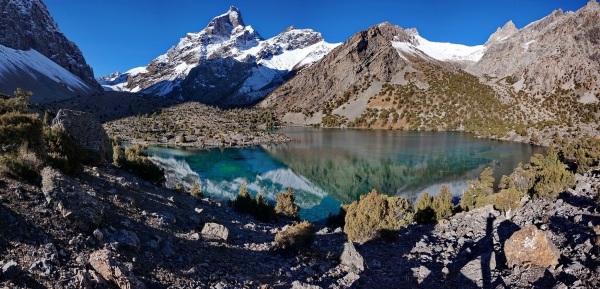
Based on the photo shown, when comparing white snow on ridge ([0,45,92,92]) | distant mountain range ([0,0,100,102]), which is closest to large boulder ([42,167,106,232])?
distant mountain range ([0,0,100,102])

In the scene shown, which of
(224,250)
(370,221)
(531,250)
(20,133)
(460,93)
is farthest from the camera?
(460,93)

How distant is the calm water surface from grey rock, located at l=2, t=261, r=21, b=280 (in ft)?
74.4

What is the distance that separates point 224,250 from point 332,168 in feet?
122

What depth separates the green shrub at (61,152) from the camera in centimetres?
Answer: 1218

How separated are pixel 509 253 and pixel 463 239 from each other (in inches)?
169

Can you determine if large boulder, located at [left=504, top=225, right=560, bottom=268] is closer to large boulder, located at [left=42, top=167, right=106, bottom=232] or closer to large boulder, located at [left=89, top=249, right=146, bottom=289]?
large boulder, located at [left=89, top=249, right=146, bottom=289]

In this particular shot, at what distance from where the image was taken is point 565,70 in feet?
413

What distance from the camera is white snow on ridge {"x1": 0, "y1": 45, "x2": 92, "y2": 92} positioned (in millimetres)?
140250

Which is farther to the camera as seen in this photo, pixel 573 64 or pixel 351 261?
pixel 573 64

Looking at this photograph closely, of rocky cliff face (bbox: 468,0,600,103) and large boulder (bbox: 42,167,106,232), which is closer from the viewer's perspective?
large boulder (bbox: 42,167,106,232)

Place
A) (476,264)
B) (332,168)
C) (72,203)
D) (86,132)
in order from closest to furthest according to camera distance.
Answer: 1. (72,203)
2. (476,264)
3. (86,132)
4. (332,168)

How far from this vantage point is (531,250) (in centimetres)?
1112

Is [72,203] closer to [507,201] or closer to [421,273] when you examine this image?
[421,273]

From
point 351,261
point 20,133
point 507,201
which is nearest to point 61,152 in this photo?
point 20,133
